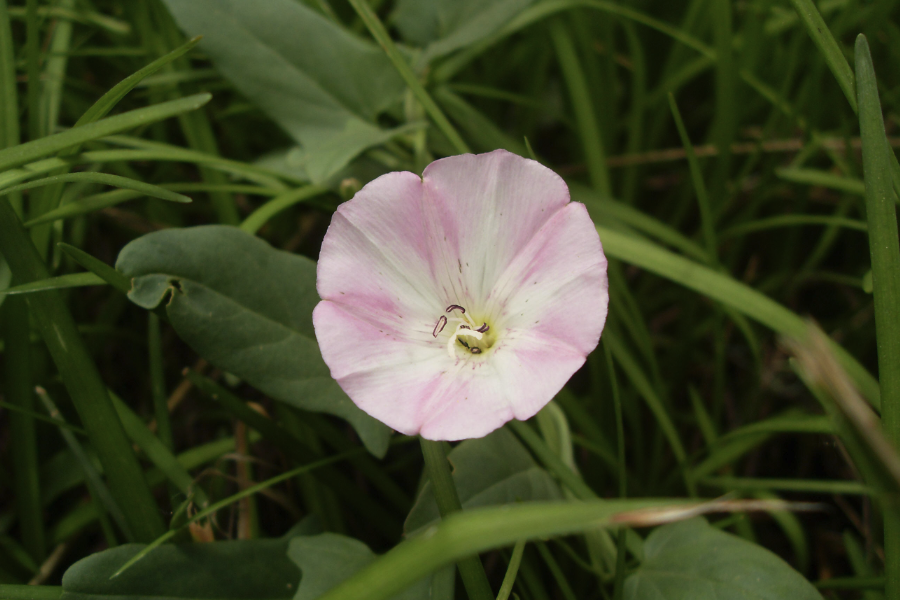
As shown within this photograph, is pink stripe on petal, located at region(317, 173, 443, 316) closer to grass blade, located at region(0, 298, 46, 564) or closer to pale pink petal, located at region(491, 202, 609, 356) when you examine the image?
pale pink petal, located at region(491, 202, 609, 356)

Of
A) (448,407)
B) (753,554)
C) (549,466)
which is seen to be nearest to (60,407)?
(448,407)

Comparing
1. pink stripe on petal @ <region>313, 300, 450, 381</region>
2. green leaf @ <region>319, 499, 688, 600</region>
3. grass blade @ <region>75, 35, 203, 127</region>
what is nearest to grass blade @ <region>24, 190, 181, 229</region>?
grass blade @ <region>75, 35, 203, 127</region>

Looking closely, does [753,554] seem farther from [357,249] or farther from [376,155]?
[376,155]

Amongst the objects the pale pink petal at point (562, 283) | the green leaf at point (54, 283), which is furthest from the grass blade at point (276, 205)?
the pale pink petal at point (562, 283)

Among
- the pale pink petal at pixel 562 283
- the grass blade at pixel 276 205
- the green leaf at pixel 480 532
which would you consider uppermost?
the grass blade at pixel 276 205

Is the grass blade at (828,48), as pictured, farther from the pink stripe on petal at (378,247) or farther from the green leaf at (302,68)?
the green leaf at (302,68)

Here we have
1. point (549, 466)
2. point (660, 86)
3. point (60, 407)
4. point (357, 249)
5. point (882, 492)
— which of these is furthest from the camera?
point (660, 86)

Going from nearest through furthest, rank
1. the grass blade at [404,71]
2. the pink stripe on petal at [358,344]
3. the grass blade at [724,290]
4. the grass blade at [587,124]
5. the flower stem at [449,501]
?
the flower stem at [449,501] → the pink stripe on petal at [358,344] → the grass blade at [724,290] → the grass blade at [404,71] → the grass blade at [587,124]
